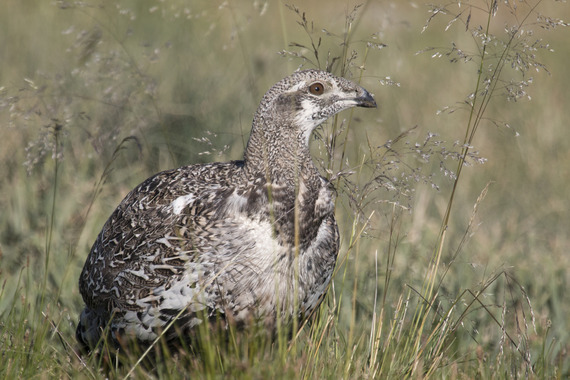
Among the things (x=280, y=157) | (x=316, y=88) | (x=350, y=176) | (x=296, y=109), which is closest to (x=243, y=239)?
(x=280, y=157)

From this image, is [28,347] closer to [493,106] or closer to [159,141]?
[159,141]

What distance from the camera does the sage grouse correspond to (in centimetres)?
351

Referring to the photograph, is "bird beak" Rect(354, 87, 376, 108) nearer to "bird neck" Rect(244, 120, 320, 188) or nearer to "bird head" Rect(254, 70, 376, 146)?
"bird head" Rect(254, 70, 376, 146)

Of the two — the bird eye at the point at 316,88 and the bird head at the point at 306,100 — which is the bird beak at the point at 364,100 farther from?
the bird eye at the point at 316,88

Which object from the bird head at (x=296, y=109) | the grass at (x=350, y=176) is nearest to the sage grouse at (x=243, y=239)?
the bird head at (x=296, y=109)

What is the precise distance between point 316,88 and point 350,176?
225 cm

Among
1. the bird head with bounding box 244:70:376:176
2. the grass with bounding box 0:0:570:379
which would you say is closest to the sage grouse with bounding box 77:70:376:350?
the bird head with bounding box 244:70:376:176

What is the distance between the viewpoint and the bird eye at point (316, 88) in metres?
3.74

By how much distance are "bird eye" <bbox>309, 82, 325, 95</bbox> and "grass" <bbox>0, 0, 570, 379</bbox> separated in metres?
0.13

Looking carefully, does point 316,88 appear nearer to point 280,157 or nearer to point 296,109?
point 296,109

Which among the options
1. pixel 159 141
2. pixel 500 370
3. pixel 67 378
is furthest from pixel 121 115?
pixel 500 370

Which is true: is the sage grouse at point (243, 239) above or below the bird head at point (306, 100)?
below

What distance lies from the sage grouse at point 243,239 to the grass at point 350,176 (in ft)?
0.41

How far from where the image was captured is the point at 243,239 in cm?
353
